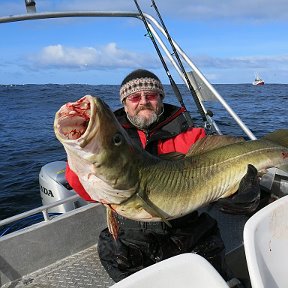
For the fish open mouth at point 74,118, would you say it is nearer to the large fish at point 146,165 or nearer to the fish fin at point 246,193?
the large fish at point 146,165

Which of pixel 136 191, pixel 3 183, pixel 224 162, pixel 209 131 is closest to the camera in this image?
pixel 136 191

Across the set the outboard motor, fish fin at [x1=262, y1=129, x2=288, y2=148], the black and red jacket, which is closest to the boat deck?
the outboard motor

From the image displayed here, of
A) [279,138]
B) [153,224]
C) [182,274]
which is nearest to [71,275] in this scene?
[153,224]

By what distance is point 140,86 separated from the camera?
3.61m

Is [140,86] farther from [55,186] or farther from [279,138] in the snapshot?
[55,186]

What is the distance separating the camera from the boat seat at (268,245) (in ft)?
7.13

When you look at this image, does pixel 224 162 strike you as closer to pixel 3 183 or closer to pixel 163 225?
pixel 163 225

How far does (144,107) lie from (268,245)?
5.92 feet

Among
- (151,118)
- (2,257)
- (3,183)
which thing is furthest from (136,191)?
(3,183)

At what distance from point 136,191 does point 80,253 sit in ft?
7.21

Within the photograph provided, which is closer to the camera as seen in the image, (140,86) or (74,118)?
(74,118)

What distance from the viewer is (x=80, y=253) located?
4.42 metres

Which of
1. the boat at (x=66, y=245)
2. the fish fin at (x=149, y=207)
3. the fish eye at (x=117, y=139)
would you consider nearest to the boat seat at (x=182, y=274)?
the fish fin at (x=149, y=207)

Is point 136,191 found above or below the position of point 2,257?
above
